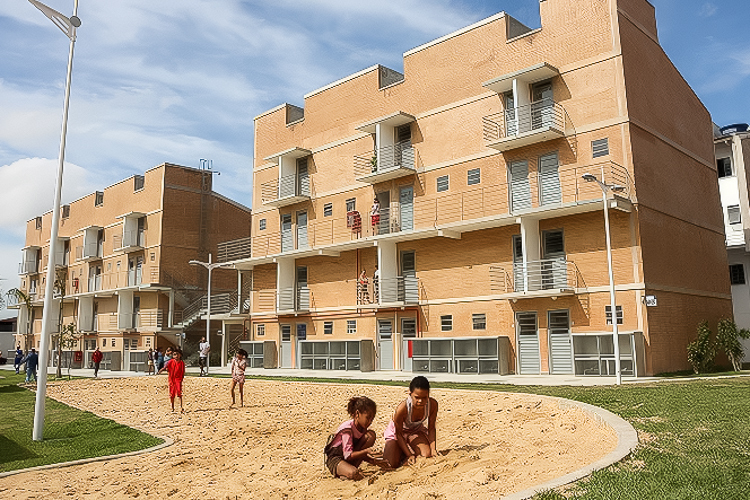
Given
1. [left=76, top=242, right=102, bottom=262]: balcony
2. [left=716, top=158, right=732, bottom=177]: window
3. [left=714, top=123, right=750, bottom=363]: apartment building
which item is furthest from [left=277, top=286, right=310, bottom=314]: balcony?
[left=76, top=242, right=102, bottom=262]: balcony

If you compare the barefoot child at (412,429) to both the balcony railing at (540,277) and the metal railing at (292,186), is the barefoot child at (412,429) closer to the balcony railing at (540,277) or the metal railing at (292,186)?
the balcony railing at (540,277)

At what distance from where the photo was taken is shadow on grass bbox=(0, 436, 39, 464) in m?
11.2

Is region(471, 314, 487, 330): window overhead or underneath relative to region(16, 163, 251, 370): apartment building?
underneath

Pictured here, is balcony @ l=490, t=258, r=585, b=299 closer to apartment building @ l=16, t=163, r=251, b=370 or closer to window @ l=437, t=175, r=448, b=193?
window @ l=437, t=175, r=448, b=193

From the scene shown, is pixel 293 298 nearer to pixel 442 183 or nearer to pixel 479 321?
pixel 442 183

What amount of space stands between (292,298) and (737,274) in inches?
1009

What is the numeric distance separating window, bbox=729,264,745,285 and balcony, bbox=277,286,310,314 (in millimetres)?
24322

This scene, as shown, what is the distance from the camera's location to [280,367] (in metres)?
36.3

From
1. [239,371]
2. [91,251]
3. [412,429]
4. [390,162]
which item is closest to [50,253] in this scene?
[239,371]

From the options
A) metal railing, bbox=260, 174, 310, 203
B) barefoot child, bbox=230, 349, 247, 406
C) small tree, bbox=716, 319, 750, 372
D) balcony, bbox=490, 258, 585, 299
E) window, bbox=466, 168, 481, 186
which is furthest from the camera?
metal railing, bbox=260, 174, 310, 203

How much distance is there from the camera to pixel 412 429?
8.18 m

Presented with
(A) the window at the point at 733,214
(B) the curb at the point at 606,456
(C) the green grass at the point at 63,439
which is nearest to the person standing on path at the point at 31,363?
(C) the green grass at the point at 63,439

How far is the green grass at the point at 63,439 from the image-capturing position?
11172 mm

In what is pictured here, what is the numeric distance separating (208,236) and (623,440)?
45324mm
